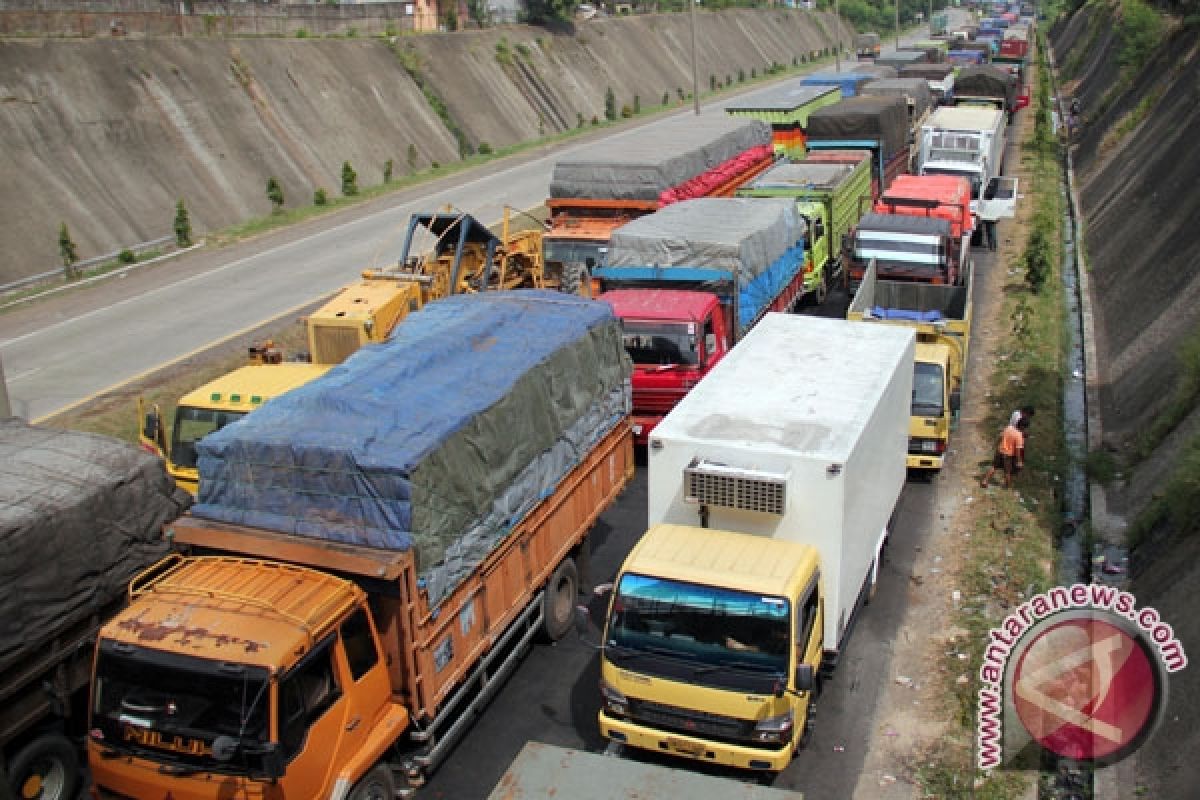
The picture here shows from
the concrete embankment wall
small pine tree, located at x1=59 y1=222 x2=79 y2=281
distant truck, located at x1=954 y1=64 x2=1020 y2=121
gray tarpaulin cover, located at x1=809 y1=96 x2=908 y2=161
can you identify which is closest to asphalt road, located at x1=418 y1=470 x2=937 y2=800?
small pine tree, located at x1=59 y1=222 x2=79 y2=281

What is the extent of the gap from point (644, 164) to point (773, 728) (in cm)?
1683

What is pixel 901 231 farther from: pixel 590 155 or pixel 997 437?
pixel 590 155

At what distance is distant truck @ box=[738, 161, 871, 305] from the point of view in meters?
24.8

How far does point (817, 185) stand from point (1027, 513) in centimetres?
1236

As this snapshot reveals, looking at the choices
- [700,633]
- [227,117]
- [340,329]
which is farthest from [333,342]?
[227,117]

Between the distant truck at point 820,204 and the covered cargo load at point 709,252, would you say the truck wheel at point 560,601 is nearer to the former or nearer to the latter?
the covered cargo load at point 709,252

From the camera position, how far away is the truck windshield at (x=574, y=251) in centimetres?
2206

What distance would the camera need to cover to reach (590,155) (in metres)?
27.0

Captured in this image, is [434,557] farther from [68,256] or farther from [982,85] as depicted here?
[982,85]

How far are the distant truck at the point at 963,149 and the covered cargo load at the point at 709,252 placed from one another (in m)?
12.2

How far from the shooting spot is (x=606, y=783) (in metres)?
7.72

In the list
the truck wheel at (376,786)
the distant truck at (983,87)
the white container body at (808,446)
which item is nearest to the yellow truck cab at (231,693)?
the truck wheel at (376,786)

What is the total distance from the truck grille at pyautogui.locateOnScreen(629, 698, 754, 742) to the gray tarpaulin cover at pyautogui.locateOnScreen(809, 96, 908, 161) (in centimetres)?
2535

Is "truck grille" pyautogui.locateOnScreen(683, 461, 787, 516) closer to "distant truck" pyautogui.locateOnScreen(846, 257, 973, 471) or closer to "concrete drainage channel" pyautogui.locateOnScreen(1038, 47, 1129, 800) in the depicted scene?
"concrete drainage channel" pyautogui.locateOnScreen(1038, 47, 1129, 800)
